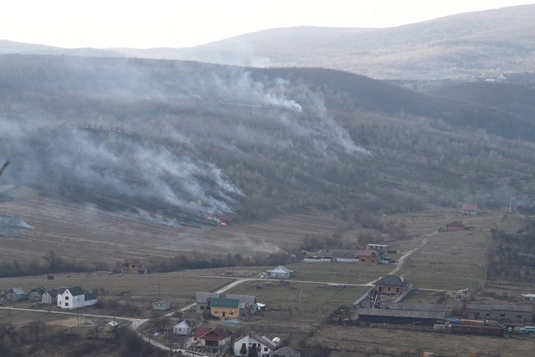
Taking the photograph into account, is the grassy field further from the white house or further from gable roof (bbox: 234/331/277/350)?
gable roof (bbox: 234/331/277/350)

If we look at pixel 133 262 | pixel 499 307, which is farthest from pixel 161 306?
pixel 499 307

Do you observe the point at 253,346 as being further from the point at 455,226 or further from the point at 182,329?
the point at 455,226

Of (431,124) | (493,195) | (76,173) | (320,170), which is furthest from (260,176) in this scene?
(431,124)

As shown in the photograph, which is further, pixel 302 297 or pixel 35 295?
pixel 302 297

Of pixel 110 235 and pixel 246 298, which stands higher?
pixel 246 298

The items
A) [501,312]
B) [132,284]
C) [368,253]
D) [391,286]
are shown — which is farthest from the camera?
[368,253]

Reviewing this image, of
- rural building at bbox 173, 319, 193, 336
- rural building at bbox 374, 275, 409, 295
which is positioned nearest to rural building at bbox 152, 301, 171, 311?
rural building at bbox 173, 319, 193, 336
